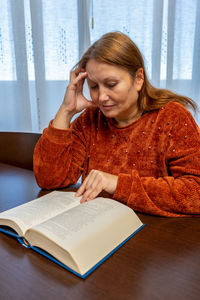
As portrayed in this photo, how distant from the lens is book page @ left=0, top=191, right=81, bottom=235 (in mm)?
645

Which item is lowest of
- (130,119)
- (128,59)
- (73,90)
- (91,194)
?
(91,194)

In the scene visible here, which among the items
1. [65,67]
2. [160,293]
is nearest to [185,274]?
[160,293]

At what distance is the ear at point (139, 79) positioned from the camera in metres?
0.96

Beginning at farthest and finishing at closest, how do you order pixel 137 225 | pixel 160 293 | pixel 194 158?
pixel 194 158 → pixel 137 225 → pixel 160 293

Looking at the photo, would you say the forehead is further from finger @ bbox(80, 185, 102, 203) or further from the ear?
finger @ bbox(80, 185, 102, 203)

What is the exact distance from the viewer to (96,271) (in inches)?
19.8

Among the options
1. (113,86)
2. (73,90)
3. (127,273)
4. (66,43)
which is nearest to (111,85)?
(113,86)

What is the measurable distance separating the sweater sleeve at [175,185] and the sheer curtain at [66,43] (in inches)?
39.2

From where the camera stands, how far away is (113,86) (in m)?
0.90

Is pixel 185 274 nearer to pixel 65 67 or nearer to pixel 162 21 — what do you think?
pixel 162 21

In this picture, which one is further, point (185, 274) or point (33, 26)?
point (33, 26)

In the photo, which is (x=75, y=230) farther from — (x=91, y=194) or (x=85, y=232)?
(x=91, y=194)

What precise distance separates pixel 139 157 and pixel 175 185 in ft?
0.72

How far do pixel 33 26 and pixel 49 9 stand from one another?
0.56 feet
